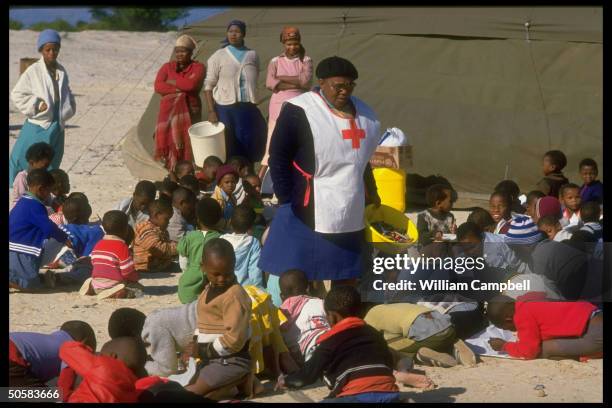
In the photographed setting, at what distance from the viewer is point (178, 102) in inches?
393

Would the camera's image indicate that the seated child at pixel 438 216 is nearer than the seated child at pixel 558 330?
No

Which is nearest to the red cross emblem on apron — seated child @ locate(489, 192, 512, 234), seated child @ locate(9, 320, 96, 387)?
seated child @ locate(9, 320, 96, 387)

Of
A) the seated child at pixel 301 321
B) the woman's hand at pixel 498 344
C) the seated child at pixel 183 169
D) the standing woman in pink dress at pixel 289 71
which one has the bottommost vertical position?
the woman's hand at pixel 498 344

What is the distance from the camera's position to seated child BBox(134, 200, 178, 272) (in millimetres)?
7527

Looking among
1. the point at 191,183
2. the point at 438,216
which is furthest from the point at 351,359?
the point at 191,183

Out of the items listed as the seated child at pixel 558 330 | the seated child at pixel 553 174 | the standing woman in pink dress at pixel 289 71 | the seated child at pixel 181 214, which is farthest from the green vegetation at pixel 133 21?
the seated child at pixel 558 330

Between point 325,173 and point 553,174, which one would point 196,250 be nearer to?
point 325,173

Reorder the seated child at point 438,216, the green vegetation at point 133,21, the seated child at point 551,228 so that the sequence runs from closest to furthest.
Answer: the seated child at point 551,228 → the seated child at point 438,216 → the green vegetation at point 133,21

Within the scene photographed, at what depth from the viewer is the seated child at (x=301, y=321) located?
5.46 m

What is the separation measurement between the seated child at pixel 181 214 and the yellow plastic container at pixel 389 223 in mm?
1804

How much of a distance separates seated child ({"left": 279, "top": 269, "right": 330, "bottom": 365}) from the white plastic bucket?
410 centimetres

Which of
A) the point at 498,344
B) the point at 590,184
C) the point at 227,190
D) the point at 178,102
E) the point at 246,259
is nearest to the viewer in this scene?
the point at 498,344

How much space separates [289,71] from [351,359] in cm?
498

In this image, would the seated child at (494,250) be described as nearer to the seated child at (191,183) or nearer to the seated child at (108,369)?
the seated child at (108,369)
